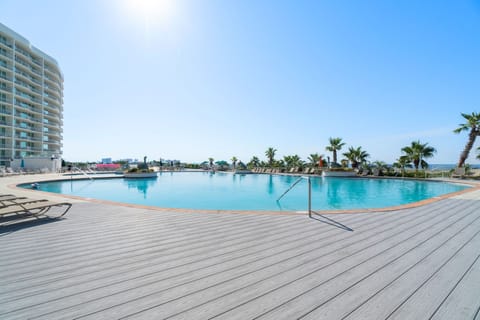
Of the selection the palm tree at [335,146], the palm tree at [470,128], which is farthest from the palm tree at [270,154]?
the palm tree at [470,128]

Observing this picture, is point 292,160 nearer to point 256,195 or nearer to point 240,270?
point 256,195

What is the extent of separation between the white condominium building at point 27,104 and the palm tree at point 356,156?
120 feet

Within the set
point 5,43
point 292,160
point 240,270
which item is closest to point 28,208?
point 240,270

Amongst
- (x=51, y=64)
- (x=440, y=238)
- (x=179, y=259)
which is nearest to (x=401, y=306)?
(x=179, y=259)

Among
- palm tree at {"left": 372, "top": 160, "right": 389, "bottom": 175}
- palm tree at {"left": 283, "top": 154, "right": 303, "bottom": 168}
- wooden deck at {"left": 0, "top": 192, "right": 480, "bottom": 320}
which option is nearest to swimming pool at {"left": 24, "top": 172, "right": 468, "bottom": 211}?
palm tree at {"left": 372, "top": 160, "right": 389, "bottom": 175}

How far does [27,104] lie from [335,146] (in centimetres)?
4860

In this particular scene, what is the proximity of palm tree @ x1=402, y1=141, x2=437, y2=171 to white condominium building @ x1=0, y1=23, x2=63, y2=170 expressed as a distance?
41.3 metres

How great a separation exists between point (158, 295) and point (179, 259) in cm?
69

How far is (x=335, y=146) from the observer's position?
2627cm

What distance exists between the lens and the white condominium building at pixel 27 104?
28.7 meters

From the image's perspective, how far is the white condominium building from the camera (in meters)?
28.7

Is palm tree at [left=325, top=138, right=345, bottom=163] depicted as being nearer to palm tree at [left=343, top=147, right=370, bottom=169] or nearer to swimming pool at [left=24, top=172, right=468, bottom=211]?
palm tree at [left=343, top=147, right=370, bottom=169]

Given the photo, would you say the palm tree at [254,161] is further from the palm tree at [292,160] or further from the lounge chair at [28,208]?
the lounge chair at [28,208]

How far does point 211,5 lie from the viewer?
30.3 feet
